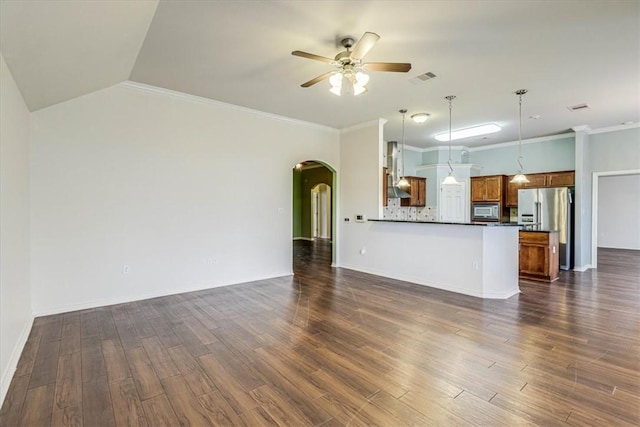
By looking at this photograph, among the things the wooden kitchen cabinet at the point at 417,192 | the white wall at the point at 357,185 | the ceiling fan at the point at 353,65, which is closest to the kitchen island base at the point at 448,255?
the white wall at the point at 357,185

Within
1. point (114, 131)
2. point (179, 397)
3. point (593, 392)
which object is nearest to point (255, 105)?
point (114, 131)

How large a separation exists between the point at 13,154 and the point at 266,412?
310 centimetres

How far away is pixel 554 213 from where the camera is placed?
21.8ft

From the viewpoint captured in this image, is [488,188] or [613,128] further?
→ [488,188]

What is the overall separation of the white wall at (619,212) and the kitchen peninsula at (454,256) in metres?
7.86

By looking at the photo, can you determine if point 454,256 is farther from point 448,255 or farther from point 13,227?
point 13,227

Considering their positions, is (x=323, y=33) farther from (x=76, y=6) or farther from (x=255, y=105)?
(x=255, y=105)

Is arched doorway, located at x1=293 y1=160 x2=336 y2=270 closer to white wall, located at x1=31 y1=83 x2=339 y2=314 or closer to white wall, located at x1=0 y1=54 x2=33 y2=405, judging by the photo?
white wall, located at x1=31 y1=83 x2=339 y2=314

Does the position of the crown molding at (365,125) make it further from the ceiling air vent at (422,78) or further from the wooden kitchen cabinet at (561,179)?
the wooden kitchen cabinet at (561,179)

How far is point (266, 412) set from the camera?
6.61 ft

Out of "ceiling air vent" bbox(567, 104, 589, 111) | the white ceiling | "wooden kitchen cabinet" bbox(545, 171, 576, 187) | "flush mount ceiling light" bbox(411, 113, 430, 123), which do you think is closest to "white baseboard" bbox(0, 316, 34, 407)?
the white ceiling

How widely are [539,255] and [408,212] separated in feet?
11.8

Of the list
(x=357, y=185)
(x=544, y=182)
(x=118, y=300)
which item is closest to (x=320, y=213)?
(x=357, y=185)

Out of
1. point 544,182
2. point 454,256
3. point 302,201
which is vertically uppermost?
point 544,182
